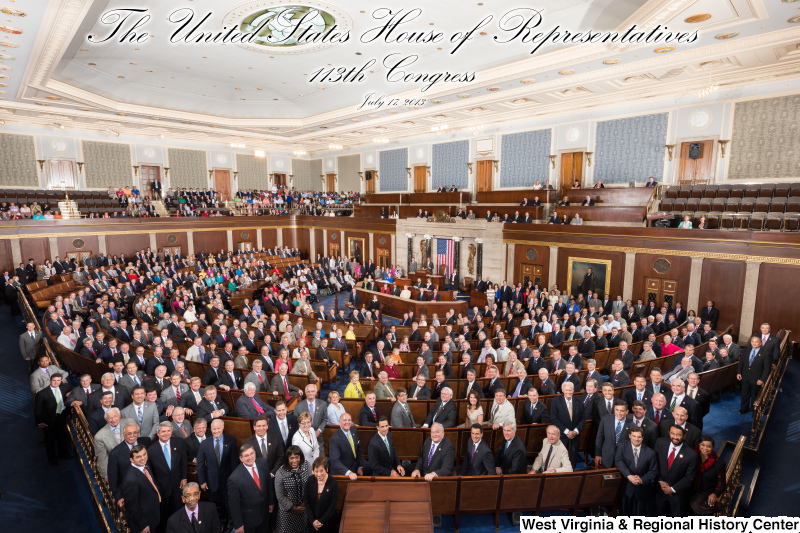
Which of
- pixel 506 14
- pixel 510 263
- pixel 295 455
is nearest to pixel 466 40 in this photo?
pixel 506 14

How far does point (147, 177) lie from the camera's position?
24703 mm

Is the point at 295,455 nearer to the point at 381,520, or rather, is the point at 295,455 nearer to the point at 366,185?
the point at 381,520

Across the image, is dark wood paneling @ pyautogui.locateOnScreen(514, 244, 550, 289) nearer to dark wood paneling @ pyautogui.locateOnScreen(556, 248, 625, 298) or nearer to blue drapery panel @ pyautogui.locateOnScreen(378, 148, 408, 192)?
dark wood paneling @ pyautogui.locateOnScreen(556, 248, 625, 298)

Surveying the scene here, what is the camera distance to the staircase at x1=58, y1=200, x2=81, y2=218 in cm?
1873

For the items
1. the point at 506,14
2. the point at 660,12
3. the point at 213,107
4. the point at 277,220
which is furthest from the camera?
the point at 277,220

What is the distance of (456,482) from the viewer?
178 inches

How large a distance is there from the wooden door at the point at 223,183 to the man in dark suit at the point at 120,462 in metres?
25.9

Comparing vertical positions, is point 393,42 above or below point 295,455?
above

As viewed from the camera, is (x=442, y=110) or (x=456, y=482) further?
(x=442, y=110)

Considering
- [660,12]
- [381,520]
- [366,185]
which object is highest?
[660,12]

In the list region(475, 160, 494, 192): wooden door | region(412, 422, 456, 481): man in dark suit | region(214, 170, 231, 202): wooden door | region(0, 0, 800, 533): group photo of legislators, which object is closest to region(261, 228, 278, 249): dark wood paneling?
region(0, 0, 800, 533): group photo of legislators

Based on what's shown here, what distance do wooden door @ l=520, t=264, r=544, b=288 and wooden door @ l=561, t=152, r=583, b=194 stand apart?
3.90 m

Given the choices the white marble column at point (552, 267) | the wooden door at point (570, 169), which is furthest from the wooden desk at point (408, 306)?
the wooden door at point (570, 169)

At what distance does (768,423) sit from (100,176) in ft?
94.1
